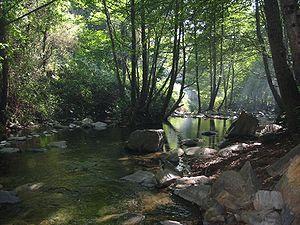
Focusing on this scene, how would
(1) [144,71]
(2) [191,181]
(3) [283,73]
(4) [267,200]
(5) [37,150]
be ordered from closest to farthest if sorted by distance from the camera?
(4) [267,200], (2) [191,181], (3) [283,73], (5) [37,150], (1) [144,71]

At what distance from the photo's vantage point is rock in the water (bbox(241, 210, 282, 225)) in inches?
175

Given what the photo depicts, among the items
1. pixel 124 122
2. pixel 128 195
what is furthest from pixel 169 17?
pixel 128 195

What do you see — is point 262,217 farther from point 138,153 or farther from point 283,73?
point 138,153

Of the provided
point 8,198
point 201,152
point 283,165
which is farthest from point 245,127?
point 8,198

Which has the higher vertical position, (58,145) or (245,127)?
(245,127)

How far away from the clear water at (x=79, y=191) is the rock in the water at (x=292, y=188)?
161cm

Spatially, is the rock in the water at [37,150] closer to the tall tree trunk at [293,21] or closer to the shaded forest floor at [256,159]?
the shaded forest floor at [256,159]

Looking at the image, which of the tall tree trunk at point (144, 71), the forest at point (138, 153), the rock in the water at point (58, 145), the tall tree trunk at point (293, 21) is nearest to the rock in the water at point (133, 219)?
the forest at point (138, 153)

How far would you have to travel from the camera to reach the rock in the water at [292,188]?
434 cm

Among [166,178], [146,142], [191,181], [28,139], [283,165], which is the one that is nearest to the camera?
[283,165]

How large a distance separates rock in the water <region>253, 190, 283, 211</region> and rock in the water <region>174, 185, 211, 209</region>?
1091 mm

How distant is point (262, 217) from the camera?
4.58m

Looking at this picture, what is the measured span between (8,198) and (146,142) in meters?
5.84

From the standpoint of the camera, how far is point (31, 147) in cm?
1162
